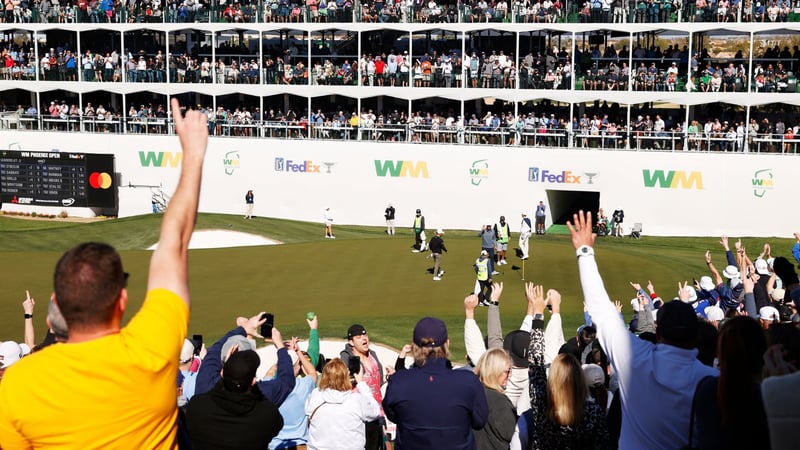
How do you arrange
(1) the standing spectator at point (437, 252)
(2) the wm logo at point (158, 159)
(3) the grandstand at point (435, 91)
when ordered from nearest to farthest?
(1) the standing spectator at point (437, 252)
(3) the grandstand at point (435, 91)
(2) the wm logo at point (158, 159)

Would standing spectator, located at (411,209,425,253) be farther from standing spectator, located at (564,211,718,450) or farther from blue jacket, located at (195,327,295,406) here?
standing spectator, located at (564,211,718,450)

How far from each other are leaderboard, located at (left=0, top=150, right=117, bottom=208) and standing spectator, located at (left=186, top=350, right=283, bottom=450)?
132ft

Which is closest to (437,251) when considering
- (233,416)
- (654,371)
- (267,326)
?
(267,326)

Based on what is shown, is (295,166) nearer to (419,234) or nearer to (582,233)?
(419,234)

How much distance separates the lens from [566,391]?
6.13 m

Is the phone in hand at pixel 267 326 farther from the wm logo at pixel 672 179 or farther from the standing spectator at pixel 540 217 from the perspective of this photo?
the wm logo at pixel 672 179

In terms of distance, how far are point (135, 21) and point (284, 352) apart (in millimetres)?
44861

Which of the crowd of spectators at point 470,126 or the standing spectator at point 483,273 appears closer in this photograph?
the standing spectator at point 483,273

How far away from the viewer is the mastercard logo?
149 feet

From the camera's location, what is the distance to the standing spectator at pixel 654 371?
5418 millimetres

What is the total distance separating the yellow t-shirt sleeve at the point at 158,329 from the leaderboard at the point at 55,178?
4236 centimetres

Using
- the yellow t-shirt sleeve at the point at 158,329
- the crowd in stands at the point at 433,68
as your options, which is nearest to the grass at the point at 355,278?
the crowd in stands at the point at 433,68

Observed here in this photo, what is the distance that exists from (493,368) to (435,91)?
38.5 meters

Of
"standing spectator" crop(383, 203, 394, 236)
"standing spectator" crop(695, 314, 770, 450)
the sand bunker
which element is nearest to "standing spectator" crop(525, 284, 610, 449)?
"standing spectator" crop(695, 314, 770, 450)
